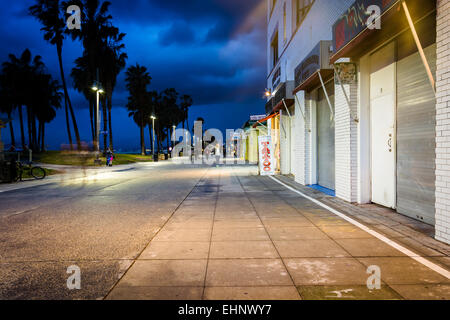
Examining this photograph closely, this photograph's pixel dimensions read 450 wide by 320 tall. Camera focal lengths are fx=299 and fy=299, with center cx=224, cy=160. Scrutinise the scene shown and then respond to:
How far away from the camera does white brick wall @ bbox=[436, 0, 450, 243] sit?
174 inches

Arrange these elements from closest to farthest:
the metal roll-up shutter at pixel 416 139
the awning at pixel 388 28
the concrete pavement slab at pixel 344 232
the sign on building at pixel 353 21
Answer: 1. the awning at pixel 388 28
2. the concrete pavement slab at pixel 344 232
3. the sign on building at pixel 353 21
4. the metal roll-up shutter at pixel 416 139

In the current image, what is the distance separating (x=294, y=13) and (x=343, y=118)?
29.6ft

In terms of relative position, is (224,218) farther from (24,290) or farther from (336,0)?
(336,0)

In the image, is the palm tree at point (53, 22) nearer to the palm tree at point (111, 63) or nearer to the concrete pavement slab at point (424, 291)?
the palm tree at point (111, 63)

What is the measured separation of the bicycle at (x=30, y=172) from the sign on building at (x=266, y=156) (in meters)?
12.6

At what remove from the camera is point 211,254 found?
4.38 meters

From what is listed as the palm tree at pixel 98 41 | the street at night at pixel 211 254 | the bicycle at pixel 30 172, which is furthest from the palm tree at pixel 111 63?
the street at night at pixel 211 254

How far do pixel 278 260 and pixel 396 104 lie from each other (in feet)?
15.4

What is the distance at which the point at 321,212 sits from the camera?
7.20 metres

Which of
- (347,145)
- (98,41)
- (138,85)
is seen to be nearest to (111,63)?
(98,41)

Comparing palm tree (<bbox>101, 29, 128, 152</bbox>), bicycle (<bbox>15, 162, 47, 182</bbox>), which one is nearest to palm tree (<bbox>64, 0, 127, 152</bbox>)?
palm tree (<bbox>101, 29, 128, 152</bbox>)

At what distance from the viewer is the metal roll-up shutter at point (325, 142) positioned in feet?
33.9

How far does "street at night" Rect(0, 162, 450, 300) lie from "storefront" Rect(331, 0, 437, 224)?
2.23ft
